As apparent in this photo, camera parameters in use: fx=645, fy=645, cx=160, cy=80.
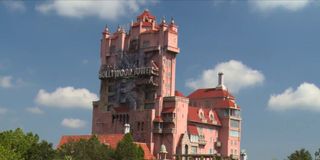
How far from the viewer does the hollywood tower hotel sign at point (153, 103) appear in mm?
148625

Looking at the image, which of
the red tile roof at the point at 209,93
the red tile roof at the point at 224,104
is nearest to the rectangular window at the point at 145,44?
the red tile roof at the point at 209,93

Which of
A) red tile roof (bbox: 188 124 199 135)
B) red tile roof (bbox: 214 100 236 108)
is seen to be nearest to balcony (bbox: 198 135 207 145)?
red tile roof (bbox: 188 124 199 135)

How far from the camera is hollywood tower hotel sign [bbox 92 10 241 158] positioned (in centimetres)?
14862

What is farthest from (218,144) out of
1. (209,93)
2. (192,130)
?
(209,93)

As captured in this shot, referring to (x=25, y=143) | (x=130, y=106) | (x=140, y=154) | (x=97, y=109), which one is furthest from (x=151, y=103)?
(x=25, y=143)

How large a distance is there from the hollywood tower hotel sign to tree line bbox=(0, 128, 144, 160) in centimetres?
2629

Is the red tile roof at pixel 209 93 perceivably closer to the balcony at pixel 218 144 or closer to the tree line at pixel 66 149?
→ the balcony at pixel 218 144

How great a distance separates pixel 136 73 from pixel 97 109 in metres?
16.1

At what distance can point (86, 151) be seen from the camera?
11681 centimetres

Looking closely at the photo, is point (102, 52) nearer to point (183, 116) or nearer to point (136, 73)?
point (136, 73)

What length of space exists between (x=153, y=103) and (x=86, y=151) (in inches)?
1431

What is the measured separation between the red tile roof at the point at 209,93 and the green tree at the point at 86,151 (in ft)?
184

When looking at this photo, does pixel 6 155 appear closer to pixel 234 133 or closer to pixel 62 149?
pixel 62 149

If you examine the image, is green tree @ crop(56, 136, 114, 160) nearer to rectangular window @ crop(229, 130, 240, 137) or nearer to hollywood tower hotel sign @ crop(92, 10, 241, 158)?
hollywood tower hotel sign @ crop(92, 10, 241, 158)
